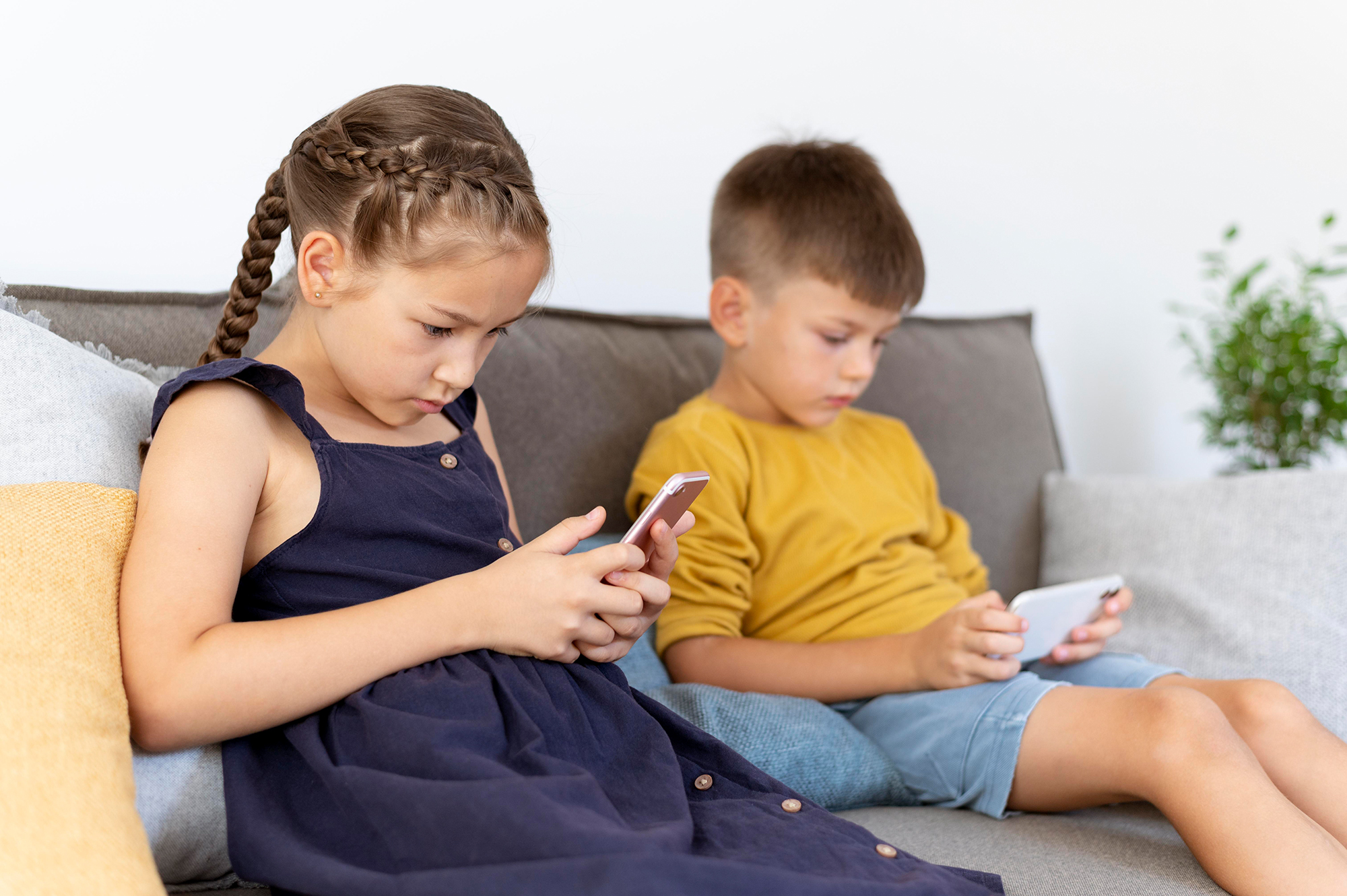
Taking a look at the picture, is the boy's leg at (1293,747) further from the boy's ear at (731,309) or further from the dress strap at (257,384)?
the dress strap at (257,384)

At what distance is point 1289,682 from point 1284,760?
0.39m

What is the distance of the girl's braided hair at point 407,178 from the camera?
0.91m

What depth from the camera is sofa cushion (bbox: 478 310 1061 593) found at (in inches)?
53.8

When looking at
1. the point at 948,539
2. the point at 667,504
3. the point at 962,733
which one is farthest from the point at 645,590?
the point at 948,539

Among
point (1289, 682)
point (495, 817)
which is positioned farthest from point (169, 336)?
point (1289, 682)

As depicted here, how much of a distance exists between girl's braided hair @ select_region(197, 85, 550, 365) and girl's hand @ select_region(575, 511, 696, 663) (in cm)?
30

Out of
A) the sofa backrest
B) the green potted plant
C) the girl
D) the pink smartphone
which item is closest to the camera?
the girl

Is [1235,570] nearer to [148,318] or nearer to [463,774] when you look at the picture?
[463,774]

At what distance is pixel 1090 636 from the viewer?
1338 millimetres

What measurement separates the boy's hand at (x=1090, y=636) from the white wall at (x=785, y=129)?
35.9 inches

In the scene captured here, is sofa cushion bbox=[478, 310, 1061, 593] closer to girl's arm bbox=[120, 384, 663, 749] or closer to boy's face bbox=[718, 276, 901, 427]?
boy's face bbox=[718, 276, 901, 427]

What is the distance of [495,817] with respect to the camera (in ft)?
2.28

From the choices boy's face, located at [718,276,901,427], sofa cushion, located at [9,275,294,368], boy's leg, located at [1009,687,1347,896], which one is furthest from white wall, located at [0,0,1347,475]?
boy's leg, located at [1009,687,1347,896]

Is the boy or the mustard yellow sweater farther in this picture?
the mustard yellow sweater
